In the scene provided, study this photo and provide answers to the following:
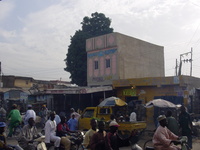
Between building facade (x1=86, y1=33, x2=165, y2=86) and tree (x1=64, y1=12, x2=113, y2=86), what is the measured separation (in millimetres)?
4372

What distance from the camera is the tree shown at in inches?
1373

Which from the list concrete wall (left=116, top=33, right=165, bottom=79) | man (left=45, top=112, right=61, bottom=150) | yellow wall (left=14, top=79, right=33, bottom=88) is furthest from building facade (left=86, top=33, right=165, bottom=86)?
man (left=45, top=112, right=61, bottom=150)

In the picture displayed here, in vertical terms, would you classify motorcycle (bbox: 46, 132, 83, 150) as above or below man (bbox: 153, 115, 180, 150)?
below

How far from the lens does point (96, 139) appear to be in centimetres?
519

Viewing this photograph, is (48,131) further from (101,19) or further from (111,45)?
(101,19)

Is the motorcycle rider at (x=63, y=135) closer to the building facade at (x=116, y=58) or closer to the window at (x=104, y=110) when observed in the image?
the window at (x=104, y=110)

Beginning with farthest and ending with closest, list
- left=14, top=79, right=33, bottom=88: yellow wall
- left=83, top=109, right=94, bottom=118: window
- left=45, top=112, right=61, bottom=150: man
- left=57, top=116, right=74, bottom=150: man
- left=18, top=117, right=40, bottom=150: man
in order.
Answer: left=14, top=79, right=33, bottom=88: yellow wall → left=83, top=109, right=94, bottom=118: window → left=57, top=116, right=74, bottom=150: man → left=45, top=112, right=61, bottom=150: man → left=18, top=117, right=40, bottom=150: man

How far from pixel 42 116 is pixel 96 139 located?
1178 cm

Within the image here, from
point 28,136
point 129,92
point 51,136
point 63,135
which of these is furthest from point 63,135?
point 129,92

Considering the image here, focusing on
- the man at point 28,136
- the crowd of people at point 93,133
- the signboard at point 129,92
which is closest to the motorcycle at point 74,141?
the crowd of people at point 93,133

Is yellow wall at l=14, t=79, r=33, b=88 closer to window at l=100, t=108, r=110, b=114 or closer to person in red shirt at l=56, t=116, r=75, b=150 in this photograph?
window at l=100, t=108, r=110, b=114

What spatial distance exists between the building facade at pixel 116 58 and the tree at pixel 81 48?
437cm

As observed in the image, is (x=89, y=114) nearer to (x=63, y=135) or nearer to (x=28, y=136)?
(x=63, y=135)

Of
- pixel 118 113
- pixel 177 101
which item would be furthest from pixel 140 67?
pixel 118 113
